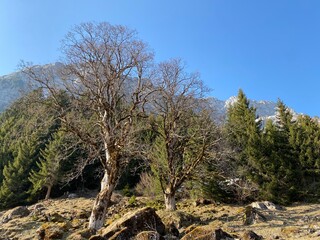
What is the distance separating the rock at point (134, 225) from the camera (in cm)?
842

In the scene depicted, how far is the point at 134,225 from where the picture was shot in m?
8.95

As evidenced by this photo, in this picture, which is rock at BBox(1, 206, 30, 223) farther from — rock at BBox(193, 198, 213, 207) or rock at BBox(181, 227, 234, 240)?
rock at BBox(181, 227, 234, 240)

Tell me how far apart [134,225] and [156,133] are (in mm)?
9259

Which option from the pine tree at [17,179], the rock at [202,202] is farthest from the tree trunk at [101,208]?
the pine tree at [17,179]

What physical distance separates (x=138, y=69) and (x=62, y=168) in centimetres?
2441

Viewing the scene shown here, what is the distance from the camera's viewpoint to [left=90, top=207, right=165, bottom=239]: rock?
27.6ft

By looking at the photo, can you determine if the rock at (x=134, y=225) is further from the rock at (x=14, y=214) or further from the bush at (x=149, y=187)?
the bush at (x=149, y=187)

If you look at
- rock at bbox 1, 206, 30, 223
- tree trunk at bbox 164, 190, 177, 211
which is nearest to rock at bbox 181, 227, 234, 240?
tree trunk at bbox 164, 190, 177, 211

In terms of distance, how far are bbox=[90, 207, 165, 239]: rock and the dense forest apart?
7.55 ft

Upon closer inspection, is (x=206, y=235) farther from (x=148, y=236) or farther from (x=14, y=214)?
(x=14, y=214)

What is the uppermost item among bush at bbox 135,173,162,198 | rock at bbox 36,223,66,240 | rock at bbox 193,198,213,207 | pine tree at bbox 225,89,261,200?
pine tree at bbox 225,89,261,200

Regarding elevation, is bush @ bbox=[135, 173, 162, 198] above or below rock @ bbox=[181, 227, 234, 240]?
above

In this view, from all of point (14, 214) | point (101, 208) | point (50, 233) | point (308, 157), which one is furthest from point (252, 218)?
point (14, 214)

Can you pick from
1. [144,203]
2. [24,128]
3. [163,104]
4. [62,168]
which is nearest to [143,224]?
[24,128]
